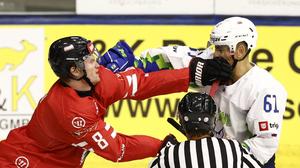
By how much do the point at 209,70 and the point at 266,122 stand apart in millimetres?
348

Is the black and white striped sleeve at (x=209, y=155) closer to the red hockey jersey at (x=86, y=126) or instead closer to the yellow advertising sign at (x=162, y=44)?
the red hockey jersey at (x=86, y=126)

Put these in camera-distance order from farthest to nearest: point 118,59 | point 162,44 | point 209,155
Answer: point 162,44 → point 118,59 → point 209,155

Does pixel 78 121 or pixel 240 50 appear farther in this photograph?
pixel 240 50

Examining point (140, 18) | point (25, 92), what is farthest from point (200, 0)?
point (25, 92)

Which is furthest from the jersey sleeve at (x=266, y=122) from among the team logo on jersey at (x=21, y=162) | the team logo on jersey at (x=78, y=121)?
the team logo on jersey at (x=21, y=162)

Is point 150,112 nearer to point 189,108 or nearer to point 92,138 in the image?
point 92,138

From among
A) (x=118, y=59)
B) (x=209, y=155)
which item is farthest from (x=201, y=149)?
(x=118, y=59)

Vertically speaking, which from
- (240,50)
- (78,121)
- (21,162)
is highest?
(240,50)

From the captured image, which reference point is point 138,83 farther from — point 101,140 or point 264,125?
point 264,125

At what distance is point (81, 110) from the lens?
3225mm

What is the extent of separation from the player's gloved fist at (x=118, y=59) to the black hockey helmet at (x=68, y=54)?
0.80 ft

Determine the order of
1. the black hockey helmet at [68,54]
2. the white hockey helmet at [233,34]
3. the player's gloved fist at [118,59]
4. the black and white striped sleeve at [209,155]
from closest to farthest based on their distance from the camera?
the black and white striped sleeve at [209,155] < the black hockey helmet at [68,54] < the white hockey helmet at [233,34] < the player's gloved fist at [118,59]

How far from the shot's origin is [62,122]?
3.25m

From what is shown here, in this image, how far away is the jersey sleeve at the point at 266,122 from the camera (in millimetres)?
3293
